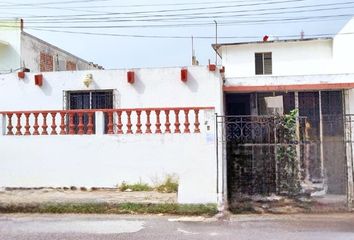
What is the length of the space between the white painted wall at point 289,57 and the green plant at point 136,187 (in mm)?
7967

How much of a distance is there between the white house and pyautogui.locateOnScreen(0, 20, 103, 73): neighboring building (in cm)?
664

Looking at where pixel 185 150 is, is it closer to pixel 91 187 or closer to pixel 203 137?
pixel 203 137

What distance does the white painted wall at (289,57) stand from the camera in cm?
1684

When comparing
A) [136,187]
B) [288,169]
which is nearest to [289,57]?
[288,169]

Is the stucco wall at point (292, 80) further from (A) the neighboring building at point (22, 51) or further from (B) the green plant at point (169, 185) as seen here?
(A) the neighboring building at point (22, 51)

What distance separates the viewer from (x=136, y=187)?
9773 mm

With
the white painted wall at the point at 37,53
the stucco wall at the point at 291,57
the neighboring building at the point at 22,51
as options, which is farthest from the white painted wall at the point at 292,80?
the white painted wall at the point at 37,53

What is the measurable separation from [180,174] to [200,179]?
468 mm

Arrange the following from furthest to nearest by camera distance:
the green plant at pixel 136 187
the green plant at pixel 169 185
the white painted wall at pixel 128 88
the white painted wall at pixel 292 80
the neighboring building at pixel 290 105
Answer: the white painted wall at pixel 292 80
the white painted wall at pixel 128 88
the green plant at pixel 136 187
the green plant at pixel 169 185
the neighboring building at pixel 290 105

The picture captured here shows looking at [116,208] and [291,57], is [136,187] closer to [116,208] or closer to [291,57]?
[116,208]

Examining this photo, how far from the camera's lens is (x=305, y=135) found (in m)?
11.6

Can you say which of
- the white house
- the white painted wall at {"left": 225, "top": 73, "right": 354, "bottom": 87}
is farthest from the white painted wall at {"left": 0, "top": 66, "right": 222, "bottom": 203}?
the white painted wall at {"left": 225, "top": 73, "right": 354, "bottom": 87}

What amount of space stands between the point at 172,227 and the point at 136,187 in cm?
230

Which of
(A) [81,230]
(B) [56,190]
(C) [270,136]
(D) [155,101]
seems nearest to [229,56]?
(D) [155,101]
